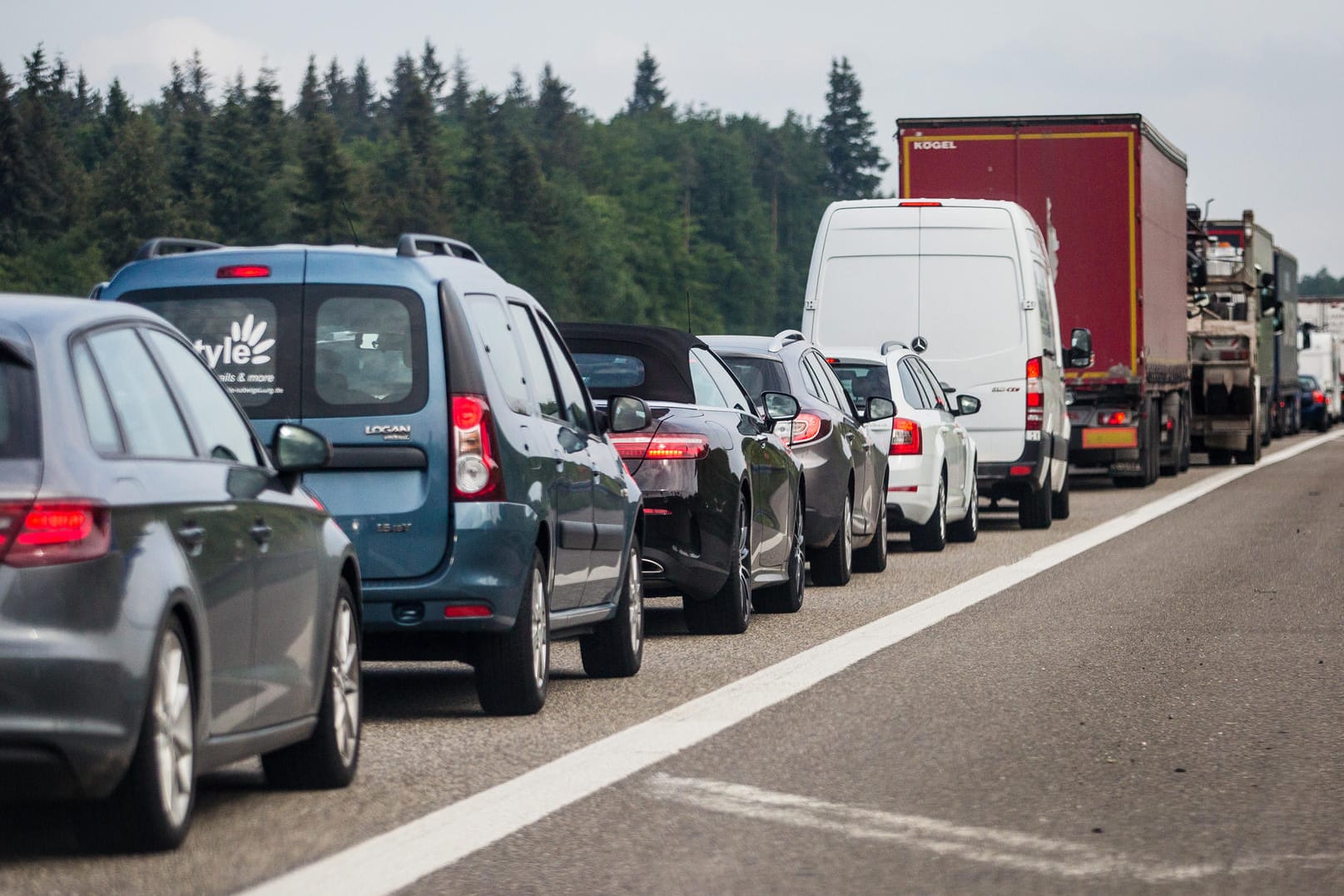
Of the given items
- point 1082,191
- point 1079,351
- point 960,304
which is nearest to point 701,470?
point 960,304

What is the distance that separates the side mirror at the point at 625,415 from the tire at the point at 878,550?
7.06 metres

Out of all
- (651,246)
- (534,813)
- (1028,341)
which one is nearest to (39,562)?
(534,813)

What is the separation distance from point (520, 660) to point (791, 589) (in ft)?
17.4

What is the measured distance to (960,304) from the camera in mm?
22797

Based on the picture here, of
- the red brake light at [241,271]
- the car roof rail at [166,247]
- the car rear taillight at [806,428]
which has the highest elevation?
the car roof rail at [166,247]

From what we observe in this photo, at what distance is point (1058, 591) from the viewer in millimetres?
15547

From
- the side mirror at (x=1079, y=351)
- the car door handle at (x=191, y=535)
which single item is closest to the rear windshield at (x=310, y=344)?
the car door handle at (x=191, y=535)

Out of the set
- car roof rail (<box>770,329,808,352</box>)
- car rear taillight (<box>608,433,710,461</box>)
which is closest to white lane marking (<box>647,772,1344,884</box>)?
car rear taillight (<box>608,433,710,461</box>)

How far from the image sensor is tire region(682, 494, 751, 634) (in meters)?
12.6

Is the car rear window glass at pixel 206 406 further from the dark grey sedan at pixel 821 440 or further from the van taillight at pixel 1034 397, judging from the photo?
the van taillight at pixel 1034 397

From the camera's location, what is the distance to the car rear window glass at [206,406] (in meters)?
6.66

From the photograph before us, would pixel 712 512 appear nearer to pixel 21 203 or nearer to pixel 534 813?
pixel 534 813

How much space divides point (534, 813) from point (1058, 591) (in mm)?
9053

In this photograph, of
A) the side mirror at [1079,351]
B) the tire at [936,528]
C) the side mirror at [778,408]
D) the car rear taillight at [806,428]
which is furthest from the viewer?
the side mirror at [1079,351]
